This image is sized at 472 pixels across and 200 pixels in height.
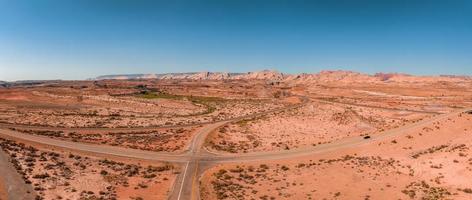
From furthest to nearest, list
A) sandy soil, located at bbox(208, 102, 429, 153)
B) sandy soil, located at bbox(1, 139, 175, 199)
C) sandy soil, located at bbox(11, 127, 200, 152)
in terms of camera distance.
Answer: sandy soil, located at bbox(208, 102, 429, 153)
sandy soil, located at bbox(11, 127, 200, 152)
sandy soil, located at bbox(1, 139, 175, 199)

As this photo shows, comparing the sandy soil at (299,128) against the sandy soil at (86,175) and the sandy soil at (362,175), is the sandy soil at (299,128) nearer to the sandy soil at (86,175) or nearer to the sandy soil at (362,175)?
the sandy soil at (362,175)

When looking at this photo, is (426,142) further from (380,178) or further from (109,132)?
(109,132)

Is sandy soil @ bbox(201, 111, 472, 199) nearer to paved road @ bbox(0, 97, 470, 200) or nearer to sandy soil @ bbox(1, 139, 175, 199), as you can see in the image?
paved road @ bbox(0, 97, 470, 200)

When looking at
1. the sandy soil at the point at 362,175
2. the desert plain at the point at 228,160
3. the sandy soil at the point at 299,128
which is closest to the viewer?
the desert plain at the point at 228,160

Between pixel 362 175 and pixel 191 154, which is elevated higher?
pixel 191 154

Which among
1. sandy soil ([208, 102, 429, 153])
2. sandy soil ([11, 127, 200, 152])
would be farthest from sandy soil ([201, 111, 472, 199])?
sandy soil ([11, 127, 200, 152])

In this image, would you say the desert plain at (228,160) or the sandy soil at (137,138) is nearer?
the desert plain at (228,160)

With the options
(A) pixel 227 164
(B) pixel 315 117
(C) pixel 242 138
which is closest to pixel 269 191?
(A) pixel 227 164

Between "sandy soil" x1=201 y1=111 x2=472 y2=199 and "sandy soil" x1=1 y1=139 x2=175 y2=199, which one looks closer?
"sandy soil" x1=1 y1=139 x2=175 y2=199

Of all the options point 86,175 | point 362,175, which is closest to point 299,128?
point 362,175

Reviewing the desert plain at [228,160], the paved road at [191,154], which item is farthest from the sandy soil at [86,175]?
the paved road at [191,154]

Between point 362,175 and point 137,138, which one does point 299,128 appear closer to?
point 137,138

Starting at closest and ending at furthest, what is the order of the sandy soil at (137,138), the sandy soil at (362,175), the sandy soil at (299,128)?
the sandy soil at (362,175) → the sandy soil at (137,138) → the sandy soil at (299,128)
